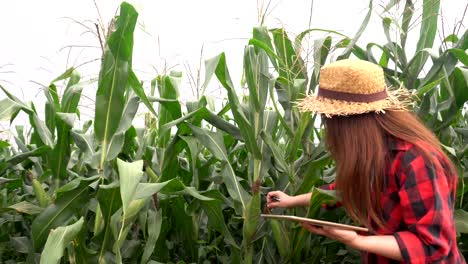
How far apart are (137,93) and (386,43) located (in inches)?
37.5

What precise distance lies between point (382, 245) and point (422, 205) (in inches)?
5.7

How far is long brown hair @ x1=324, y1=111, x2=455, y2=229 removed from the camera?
166cm

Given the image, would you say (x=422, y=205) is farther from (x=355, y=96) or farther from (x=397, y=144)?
(x=355, y=96)

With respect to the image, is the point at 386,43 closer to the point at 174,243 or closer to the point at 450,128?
the point at 450,128

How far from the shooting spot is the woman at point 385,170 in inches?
62.9

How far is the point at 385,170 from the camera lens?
66.5 inches

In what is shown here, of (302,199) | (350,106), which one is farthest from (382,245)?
(302,199)

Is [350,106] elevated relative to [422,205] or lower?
elevated

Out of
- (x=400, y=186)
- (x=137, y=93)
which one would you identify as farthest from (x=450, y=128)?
(x=137, y=93)

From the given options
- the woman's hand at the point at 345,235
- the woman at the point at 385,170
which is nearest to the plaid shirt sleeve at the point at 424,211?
the woman at the point at 385,170

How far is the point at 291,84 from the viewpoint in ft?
7.27

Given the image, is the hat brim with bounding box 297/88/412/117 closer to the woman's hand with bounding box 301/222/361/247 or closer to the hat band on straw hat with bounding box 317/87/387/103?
the hat band on straw hat with bounding box 317/87/387/103

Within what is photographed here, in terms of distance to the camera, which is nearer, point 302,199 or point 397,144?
point 397,144

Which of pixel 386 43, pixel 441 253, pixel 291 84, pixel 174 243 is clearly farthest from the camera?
pixel 174 243
